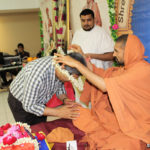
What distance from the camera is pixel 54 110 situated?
1.67 metres

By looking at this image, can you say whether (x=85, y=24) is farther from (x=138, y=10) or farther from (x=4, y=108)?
(x=4, y=108)

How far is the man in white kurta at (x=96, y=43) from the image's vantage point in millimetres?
2591

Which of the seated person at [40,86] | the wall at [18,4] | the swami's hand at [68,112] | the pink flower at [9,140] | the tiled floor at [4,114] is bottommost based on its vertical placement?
the tiled floor at [4,114]

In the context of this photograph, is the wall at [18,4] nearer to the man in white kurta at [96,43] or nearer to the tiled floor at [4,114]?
the tiled floor at [4,114]

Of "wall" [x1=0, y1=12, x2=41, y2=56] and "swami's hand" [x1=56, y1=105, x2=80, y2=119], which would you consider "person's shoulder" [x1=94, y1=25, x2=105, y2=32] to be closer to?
"swami's hand" [x1=56, y1=105, x2=80, y2=119]

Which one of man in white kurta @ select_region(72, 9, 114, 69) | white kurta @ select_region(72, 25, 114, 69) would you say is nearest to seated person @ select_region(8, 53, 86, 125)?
man in white kurta @ select_region(72, 9, 114, 69)

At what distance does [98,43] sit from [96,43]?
0.03m

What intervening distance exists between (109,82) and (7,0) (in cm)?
600

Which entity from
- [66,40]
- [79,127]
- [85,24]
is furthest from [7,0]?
[79,127]

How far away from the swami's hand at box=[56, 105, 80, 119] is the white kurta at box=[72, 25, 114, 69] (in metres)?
1.07

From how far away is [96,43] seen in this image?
271 cm

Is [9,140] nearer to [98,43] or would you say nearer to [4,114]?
[98,43]

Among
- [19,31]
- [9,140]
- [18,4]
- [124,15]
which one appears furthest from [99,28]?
[19,31]

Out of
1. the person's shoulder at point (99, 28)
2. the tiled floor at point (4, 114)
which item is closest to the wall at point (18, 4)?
the tiled floor at point (4, 114)
